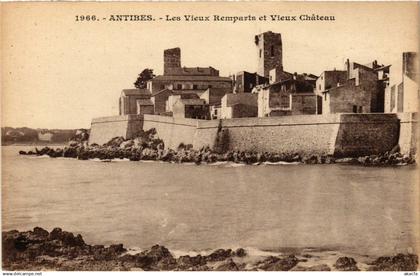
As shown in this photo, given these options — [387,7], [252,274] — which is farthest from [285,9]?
[252,274]

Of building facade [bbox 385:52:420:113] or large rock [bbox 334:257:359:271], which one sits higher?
building facade [bbox 385:52:420:113]

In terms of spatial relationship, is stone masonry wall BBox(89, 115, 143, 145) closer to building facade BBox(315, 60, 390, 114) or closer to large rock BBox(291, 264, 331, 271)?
building facade BBox(315, 60, 390, 114)

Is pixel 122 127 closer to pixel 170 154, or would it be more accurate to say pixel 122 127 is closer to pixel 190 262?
pixel 170 154

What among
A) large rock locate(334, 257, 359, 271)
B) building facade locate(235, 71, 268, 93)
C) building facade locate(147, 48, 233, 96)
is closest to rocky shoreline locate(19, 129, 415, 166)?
building facade locate(147, 48, 233, 96)

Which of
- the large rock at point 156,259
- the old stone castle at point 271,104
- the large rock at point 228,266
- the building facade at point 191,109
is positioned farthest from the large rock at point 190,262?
the building facade at point 191,109

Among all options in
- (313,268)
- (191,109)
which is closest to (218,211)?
(313,268)

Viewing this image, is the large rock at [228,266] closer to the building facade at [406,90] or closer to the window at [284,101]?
the building facade at [406,90]

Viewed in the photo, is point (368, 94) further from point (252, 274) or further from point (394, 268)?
point (252, 274)
